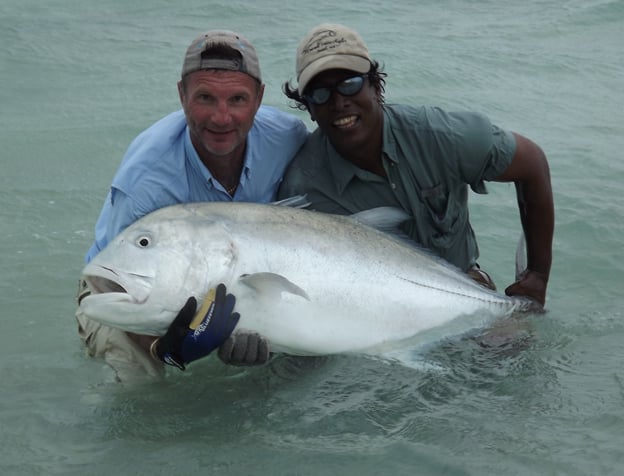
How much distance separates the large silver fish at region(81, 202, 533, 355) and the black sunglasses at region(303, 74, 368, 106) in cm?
59

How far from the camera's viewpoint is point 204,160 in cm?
431

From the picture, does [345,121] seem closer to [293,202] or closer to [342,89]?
[342,89]

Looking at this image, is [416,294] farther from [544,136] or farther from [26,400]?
[544,136]

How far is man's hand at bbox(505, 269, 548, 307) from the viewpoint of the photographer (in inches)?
189

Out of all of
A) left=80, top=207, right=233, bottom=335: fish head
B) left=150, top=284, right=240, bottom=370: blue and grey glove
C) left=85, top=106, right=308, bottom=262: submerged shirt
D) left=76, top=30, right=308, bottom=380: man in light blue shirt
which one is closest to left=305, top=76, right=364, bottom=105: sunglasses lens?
left=76, top=30, right=308, bottom=380: man in light blue shirt


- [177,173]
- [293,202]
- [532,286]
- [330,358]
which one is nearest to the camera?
[293,202]

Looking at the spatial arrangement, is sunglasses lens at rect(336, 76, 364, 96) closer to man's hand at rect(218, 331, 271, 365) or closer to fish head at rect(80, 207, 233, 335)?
fish head at rect(80, 207, 233, 335)

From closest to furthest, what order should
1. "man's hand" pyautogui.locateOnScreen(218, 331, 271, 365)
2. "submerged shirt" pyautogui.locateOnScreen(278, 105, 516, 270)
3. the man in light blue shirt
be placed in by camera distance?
"man's hand" pyautogui.locateOnScreen(218, 331, 271, 365) < the man in light blue shirt < "submerged shirt" pyautogui.locateOnScreen(278, 105, 516, 270)

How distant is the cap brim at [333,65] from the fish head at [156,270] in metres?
0.94

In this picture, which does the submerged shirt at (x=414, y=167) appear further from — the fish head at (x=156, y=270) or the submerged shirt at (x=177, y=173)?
the fish head at (x=156, y=270)

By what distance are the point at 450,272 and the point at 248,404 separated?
1154mm

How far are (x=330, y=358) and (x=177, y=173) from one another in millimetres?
1184

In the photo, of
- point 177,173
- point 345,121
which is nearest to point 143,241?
point 177,173

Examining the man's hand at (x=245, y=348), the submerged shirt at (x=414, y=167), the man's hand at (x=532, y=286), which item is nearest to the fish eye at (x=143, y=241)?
the man's hand at (x=245, y=348)
